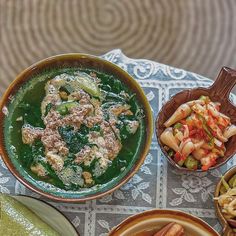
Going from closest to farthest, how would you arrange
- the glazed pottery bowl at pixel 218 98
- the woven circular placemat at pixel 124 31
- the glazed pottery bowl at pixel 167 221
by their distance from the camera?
the glazed pottery bowl at pixel 167 221 < the glazed pottery bowl at pixel 218 98 < the woven circular placemat at pixel 124 31

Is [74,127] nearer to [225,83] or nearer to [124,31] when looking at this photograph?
[225,83]

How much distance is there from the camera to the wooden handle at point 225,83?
70.5 inches

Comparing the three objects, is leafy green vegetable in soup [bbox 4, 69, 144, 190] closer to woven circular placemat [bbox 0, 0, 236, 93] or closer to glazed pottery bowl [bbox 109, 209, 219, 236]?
glazed pottery bowl [bbox 109, 209, 219, 236]

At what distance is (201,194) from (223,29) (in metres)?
1.20

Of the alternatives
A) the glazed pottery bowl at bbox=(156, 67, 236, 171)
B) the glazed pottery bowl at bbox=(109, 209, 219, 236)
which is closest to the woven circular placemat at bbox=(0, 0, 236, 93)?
the glazed pottery bowl at bbox=(156, 67, 236, 171)

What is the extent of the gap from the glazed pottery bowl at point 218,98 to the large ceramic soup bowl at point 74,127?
0.16 ft

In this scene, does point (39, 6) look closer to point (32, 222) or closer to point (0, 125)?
point (0, 125)

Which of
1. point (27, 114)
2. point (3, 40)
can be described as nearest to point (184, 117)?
point (27, 114)

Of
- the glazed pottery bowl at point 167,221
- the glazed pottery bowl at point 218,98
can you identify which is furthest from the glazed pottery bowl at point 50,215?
the glazed pottery bowl at point 218,98

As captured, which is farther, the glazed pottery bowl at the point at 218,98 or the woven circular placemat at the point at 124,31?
the woven circular placemat at the point at 124,31

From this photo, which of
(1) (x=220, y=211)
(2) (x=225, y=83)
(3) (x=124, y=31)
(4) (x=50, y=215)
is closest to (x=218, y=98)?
(2) (x=225, y=83)

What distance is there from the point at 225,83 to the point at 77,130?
0.46 metres

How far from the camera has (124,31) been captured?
2.75 meters

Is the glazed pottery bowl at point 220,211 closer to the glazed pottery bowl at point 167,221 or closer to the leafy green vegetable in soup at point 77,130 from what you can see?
the glazed pottery bowl at point 167,221
